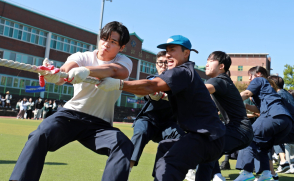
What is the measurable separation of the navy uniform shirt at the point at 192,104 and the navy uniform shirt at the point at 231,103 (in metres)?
0.85

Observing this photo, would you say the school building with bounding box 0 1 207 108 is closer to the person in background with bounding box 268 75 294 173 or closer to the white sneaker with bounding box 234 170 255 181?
the person in background with bounding box 268 75 294 173

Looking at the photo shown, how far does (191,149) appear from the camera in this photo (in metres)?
2.83

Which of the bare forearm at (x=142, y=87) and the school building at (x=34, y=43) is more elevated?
the school building at (x=34, y=43)

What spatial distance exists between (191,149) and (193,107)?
16.8 inches

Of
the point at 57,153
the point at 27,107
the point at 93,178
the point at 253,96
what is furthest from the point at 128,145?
the point at 27,107

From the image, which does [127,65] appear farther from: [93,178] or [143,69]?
[143,69]

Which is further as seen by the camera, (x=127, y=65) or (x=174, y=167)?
(x=127, y=65)

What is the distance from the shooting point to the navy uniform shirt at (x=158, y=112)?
4.72 m

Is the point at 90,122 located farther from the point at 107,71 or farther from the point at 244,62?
the point at 244,62

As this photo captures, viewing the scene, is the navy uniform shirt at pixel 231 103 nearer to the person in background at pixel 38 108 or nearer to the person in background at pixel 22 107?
the person in background at pixel 22 107

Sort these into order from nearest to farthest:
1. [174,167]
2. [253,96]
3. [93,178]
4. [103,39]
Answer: [174,167], [103,39], [93,178], [253,96]

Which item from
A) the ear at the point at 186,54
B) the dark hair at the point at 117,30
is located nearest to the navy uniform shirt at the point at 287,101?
the ear at the point at 186,54

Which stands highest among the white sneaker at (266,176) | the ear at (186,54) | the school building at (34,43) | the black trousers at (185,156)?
the school building at (34,43)

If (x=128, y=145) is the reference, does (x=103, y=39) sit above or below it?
above
